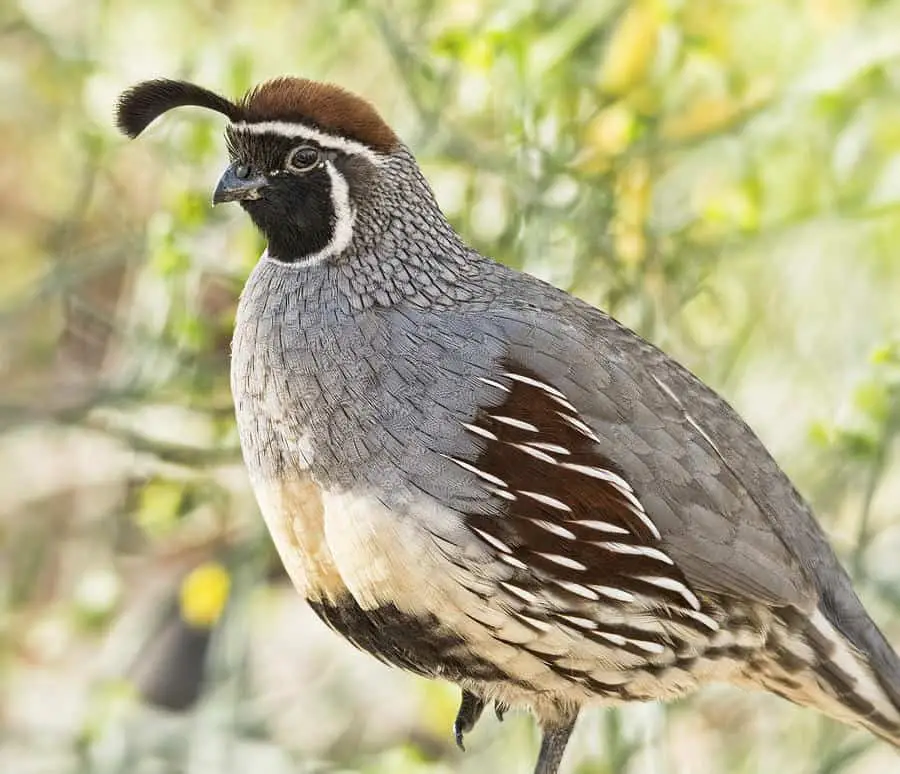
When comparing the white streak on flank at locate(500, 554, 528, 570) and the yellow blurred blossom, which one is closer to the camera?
the white streak on flank at locate(500, 554, 528, 570)

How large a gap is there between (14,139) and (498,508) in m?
4.88

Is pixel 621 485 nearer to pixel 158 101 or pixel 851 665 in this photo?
pixel 851 665

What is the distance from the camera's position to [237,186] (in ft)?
8.77

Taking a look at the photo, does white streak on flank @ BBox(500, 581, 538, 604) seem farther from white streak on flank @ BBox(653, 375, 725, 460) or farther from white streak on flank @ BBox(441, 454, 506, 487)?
white streak on flank @ BBox(653, 375, 725, 460)

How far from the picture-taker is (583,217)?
366 cm

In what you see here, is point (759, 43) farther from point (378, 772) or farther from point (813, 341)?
point (378, 772)

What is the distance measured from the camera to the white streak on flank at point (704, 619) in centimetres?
273

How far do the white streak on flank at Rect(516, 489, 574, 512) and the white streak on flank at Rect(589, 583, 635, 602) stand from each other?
0.14 meters

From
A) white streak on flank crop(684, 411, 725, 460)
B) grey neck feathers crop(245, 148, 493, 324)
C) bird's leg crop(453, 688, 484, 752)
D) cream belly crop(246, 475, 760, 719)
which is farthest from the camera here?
bird's leg crop(453, 688, 484, 752)

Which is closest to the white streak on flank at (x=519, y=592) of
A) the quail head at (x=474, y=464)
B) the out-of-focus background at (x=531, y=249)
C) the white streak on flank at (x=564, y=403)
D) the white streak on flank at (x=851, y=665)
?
the quail head at (x=474, y=464)

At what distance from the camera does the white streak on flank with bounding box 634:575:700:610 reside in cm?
272

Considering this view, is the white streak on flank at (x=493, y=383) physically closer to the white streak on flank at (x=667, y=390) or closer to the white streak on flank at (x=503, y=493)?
the white streak on flank at (x=503, y=493)

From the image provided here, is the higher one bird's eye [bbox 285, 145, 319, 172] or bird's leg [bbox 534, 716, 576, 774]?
bird's eye [bbox 285, 145, 319, 172]

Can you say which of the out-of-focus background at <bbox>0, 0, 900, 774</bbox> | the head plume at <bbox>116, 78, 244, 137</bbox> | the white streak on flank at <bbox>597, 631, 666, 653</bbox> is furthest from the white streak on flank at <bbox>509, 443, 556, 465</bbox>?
the out-of-focus background at <bbox>0, 0, 900, 774</bbox>
